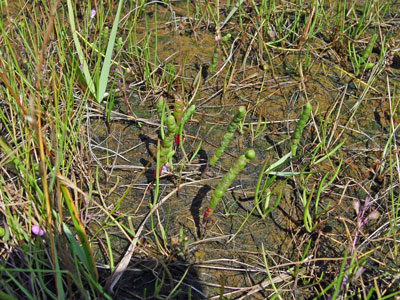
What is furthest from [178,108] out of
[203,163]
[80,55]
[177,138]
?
[80,55]

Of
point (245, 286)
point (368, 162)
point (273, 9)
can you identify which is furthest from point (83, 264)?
point (273, 9)

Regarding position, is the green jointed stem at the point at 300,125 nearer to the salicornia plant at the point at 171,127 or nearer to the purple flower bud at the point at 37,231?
the salicornia plant at the point at 171,127

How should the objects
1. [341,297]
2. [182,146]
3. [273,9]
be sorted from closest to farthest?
[341,297] < [182,146] < [273,9]

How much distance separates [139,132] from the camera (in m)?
1.86

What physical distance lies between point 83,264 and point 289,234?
76cm

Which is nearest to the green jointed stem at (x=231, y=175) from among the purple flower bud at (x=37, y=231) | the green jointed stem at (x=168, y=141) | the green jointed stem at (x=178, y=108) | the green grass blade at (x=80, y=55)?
the green jointed stem at (x=168, y=141)

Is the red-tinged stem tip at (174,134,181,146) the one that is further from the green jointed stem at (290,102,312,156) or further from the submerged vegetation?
the green jointed stem at (290,102,312,156)

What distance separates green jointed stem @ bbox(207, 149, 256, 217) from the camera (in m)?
1.28

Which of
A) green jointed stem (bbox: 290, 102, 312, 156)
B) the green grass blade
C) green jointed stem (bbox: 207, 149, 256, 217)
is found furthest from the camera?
the green grass blade

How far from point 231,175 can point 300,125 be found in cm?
41

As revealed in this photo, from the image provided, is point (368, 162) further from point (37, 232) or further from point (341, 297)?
point (37, 232)

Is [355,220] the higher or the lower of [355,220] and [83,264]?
the lower

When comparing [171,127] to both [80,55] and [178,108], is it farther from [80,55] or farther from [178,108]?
[80,55]

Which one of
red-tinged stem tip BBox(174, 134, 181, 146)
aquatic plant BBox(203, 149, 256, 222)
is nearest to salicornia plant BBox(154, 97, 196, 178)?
red-tinged stem tip BBox(174, 134, 181, 146)
